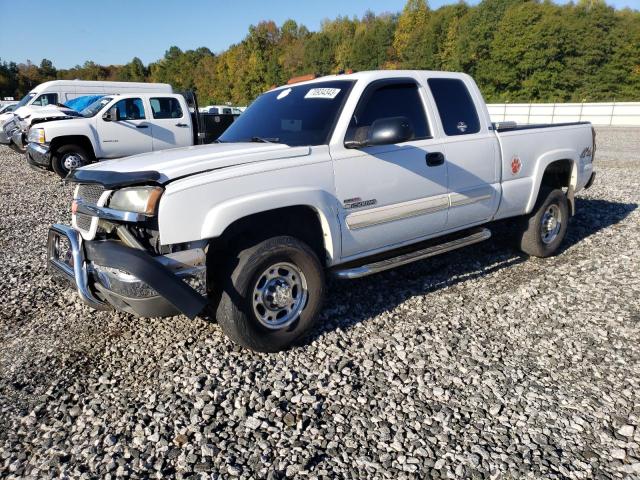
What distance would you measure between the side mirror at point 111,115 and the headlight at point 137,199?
9768 mm

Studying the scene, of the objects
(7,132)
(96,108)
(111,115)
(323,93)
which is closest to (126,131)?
(111,115)

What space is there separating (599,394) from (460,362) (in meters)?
0.86

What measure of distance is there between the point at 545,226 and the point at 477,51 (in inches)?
2084

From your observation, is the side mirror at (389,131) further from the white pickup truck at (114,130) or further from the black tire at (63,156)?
the black tire at (63,156)

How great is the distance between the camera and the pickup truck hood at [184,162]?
10.1ft

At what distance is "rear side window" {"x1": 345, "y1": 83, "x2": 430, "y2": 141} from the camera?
395 centimetres

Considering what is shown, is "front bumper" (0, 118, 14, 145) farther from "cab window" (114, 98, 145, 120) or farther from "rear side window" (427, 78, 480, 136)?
"rear side window" (427, 78, 480, 136)

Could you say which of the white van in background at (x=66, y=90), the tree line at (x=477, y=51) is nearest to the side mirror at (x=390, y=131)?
the white van in background at (x=66, y=90)

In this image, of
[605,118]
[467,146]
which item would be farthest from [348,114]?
[605,118]

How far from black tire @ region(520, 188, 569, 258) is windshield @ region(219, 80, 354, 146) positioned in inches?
109

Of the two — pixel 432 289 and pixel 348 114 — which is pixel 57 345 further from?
pixel 432 289

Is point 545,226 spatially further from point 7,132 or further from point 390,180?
point 7,132

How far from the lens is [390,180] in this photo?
395 centimetres

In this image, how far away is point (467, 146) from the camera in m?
4.55
